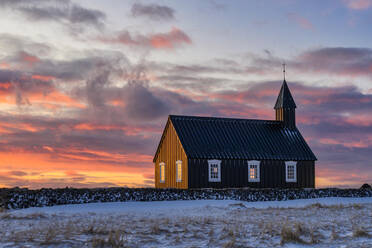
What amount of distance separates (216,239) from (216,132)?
1170 inches

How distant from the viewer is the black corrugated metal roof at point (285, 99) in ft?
165

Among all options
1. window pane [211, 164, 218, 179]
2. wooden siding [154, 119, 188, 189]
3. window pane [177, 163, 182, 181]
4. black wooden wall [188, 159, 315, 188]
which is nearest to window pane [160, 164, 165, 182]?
wooden siding [154, 119, 188, 189]

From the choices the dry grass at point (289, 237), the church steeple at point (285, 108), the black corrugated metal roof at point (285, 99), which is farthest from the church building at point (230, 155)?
the dry grass at point (289, 237)

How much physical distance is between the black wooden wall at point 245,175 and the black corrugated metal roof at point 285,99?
7.49 metres

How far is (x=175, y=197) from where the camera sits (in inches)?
1276

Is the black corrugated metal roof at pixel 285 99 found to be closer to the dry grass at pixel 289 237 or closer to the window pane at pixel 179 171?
the window pane at pixel 179 171

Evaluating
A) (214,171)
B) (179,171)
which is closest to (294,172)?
(214,171)

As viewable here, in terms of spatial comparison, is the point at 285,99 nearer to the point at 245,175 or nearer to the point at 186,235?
the point at 245,175

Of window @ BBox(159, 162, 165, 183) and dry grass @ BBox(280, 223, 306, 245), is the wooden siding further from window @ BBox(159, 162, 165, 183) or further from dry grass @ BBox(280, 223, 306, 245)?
dry grass @ BBox(280, 223, 306, 245)

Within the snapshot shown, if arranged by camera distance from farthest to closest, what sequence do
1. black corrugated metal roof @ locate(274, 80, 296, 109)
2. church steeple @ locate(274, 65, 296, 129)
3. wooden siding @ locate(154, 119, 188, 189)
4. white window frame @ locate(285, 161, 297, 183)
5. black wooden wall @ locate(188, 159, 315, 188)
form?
black corrugated metal roof @ locate(274, 80, 296, 109)
church steeple @ locate(274, 65, 296, 129)
white window frame @ locate(285, 161, 297, 183)
wooden siding @ locate(154, 119, 188, 189)
black wooden wall @ locate(188, 159, 315, 188)

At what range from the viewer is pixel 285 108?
165ft

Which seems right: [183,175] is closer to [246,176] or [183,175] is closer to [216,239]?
[246,176]

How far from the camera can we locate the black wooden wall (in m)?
39.9

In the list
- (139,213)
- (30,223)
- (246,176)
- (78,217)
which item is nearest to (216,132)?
(246,176)
